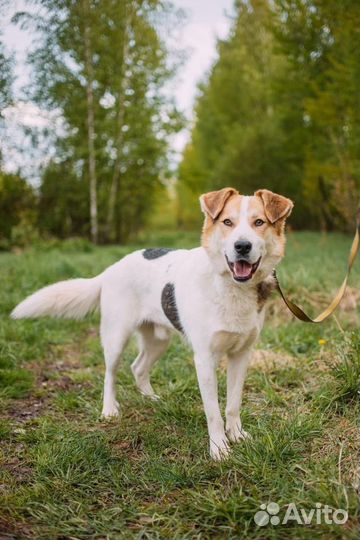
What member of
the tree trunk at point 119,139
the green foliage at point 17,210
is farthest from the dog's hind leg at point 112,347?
the green foliage at point 17,210

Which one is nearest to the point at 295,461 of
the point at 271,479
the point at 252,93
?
the point at 271,479

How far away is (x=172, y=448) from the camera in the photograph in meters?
3.39

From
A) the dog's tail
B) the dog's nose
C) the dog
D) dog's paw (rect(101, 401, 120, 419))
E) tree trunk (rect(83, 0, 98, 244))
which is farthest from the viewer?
tree trunk (rect(83, 0, 98, 244))

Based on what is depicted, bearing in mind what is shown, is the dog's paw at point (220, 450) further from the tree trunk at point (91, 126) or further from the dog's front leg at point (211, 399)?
the tree trunk at point (91, 126)

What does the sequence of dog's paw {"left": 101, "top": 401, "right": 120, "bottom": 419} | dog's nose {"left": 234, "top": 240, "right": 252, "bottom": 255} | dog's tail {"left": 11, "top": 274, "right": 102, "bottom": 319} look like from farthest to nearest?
dog's tail {"left": 11, "top": 274, "right": 102, "bottom": 319}, dog's paw {"left": 101, "top": 401, "right": 120, "bottom": 419}, dog's nose {"left": 234, "top": 240, "right": 252, "bottom": 255}

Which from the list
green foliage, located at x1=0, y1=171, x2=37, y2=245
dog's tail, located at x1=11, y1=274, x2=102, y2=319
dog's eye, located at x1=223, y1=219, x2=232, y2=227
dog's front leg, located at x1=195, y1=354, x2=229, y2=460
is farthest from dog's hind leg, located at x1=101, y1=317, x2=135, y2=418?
green foliage, located at x1=0, y1=171, x2=37, y2=245

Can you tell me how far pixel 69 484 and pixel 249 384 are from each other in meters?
1.93

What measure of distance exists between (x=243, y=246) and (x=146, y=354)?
5.85ft

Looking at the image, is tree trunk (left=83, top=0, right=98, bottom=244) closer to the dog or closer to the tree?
the tree

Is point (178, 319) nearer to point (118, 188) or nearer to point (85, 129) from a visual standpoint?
point (85, 129)

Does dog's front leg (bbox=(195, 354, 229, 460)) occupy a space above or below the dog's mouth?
below

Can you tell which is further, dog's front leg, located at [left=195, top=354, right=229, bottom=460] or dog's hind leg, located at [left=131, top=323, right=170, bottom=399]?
dog's hind leg, located at [left=131, top=323, right=170, bottom=399]

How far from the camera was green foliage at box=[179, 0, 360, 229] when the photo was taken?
1463cm

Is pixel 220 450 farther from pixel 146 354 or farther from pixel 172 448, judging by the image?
pixel 146 354
